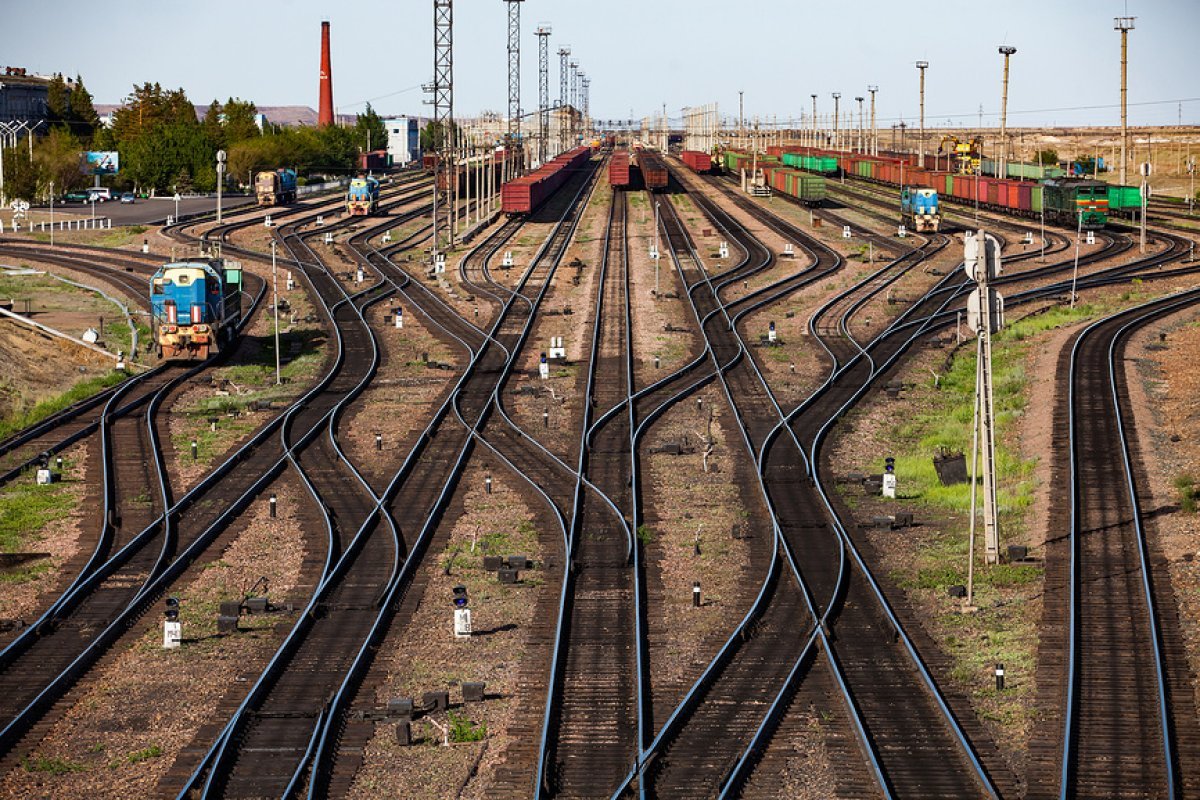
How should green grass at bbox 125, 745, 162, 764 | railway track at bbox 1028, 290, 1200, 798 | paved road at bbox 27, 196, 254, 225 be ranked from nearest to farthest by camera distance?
railway track at bbox 1028, 290, 1200, 798 → green grass at bbox 125, 745, 162, 764 → paved road at bbox 27, 196, 254, 225

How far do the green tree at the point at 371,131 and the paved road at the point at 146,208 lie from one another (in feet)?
200

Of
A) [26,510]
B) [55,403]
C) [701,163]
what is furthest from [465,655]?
[701,163]

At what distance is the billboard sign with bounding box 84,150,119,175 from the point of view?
13675 centimetres

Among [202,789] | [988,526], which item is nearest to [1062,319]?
[988,526]

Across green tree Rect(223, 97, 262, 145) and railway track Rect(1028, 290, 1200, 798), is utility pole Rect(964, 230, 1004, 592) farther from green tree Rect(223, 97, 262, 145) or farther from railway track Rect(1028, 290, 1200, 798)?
green tree Rect(223, 97, 262, 145)

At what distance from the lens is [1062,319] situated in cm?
4878

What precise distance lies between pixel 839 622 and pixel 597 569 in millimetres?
4218

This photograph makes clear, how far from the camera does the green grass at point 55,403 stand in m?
35.0

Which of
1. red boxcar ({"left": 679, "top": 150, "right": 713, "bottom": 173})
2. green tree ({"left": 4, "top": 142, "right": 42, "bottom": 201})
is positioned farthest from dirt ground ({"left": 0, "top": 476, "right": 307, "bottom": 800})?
red boxcar ({"left": 679, "top": 150, "right": 713, "bottom": 173})

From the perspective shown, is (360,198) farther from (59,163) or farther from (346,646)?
(346,646)

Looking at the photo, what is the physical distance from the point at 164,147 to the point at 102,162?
18450 mm

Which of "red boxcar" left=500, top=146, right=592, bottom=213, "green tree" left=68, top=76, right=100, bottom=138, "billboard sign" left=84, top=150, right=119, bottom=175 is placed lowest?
"red boxcar" left=500, top=146, right=592, bottom=213

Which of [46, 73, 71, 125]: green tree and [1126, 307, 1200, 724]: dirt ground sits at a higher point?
[46, 73, 71, 125]: green tree

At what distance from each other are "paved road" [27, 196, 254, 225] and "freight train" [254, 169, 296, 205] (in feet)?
14.8
